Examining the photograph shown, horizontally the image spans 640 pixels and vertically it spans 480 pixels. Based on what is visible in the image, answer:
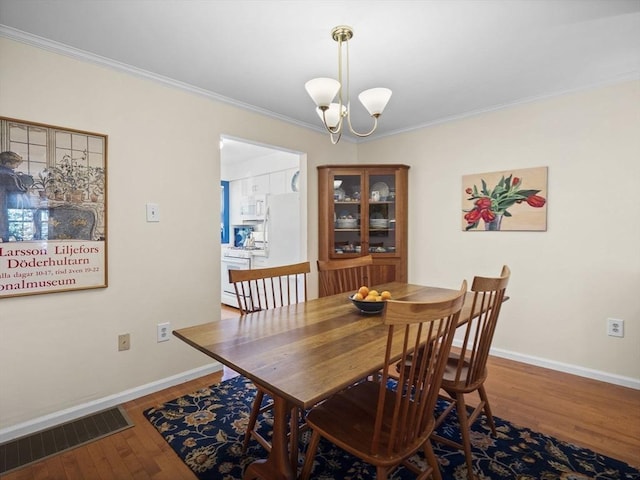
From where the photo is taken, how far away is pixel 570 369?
2768mm

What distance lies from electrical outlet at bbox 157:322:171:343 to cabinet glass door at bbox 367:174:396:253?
2.09 metres

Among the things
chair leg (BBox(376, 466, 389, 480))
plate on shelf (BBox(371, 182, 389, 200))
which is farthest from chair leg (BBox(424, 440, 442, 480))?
plate on shelf (BBox(371, 182, 389, 200))

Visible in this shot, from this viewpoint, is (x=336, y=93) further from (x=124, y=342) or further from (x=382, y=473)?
(x=124, y=342)

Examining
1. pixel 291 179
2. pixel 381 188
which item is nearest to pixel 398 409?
pixel 381 188

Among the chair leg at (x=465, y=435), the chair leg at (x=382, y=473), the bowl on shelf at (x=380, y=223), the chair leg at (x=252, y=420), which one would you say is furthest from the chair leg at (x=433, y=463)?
the bowl on shelf at (x=380, y=223)

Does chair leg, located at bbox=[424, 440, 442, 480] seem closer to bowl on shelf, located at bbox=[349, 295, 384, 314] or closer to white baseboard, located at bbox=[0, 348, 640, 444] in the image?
bowl on shelf, located at bbox=[349, 295, 384, 314]

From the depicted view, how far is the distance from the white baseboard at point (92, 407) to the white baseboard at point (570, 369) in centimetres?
262

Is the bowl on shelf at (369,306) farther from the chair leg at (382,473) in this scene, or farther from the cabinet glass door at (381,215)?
the cabinet glass door at (381,215)

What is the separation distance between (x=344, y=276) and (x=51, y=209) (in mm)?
1933

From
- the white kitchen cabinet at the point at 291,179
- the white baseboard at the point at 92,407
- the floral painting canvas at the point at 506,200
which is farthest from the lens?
the white kitchen cabinet at the point at 291,179

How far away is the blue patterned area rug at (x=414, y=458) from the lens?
5.37 feet

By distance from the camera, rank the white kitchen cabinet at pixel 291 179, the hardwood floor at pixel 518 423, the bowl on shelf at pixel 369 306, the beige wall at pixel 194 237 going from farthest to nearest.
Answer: the white kitchen cabinet at pixel 291 179
the beige wall at pixel 194 237
the bowl on shelf at pixel 369 306
the hardwood floor at pixel 518 423

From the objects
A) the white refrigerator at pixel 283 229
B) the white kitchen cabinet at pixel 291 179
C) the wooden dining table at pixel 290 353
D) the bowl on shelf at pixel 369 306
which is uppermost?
the white kitchen cabinet at pixel 291 179

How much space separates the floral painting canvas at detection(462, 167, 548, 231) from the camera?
2885 mm
